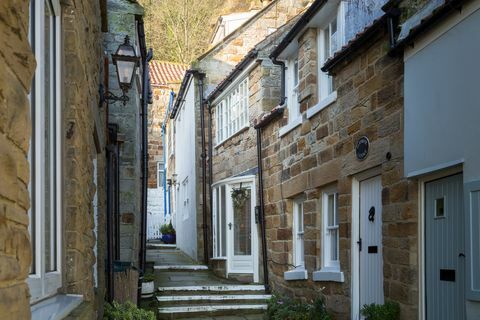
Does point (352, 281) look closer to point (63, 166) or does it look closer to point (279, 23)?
point (63, 166)

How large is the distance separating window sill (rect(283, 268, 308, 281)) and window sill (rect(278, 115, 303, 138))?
249cm

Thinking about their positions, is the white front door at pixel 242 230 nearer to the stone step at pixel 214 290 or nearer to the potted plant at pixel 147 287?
the stone step at pixel 214 290

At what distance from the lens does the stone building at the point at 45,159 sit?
71.1 inches

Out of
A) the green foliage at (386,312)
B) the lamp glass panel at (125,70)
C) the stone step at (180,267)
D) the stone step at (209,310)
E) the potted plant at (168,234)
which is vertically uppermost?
the lamp glass panel at (125,70)

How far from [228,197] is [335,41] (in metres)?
6.17

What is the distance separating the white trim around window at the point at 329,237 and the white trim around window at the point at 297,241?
43.1 inches

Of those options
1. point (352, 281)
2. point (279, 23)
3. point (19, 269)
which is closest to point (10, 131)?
point (19, 269)

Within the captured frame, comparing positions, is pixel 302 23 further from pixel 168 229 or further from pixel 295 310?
pixel 168 229

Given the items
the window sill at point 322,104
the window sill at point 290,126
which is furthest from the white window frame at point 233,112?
the window sill at point 322,104

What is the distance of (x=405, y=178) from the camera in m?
6.27

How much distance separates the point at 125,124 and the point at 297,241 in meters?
3.74

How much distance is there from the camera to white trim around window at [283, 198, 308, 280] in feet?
34.1

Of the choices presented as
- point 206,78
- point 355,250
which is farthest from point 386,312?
point 206,78

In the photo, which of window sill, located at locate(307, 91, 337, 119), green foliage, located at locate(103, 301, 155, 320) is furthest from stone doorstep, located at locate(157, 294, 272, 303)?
window sill, located at locate(307, 91, 337, 119)
